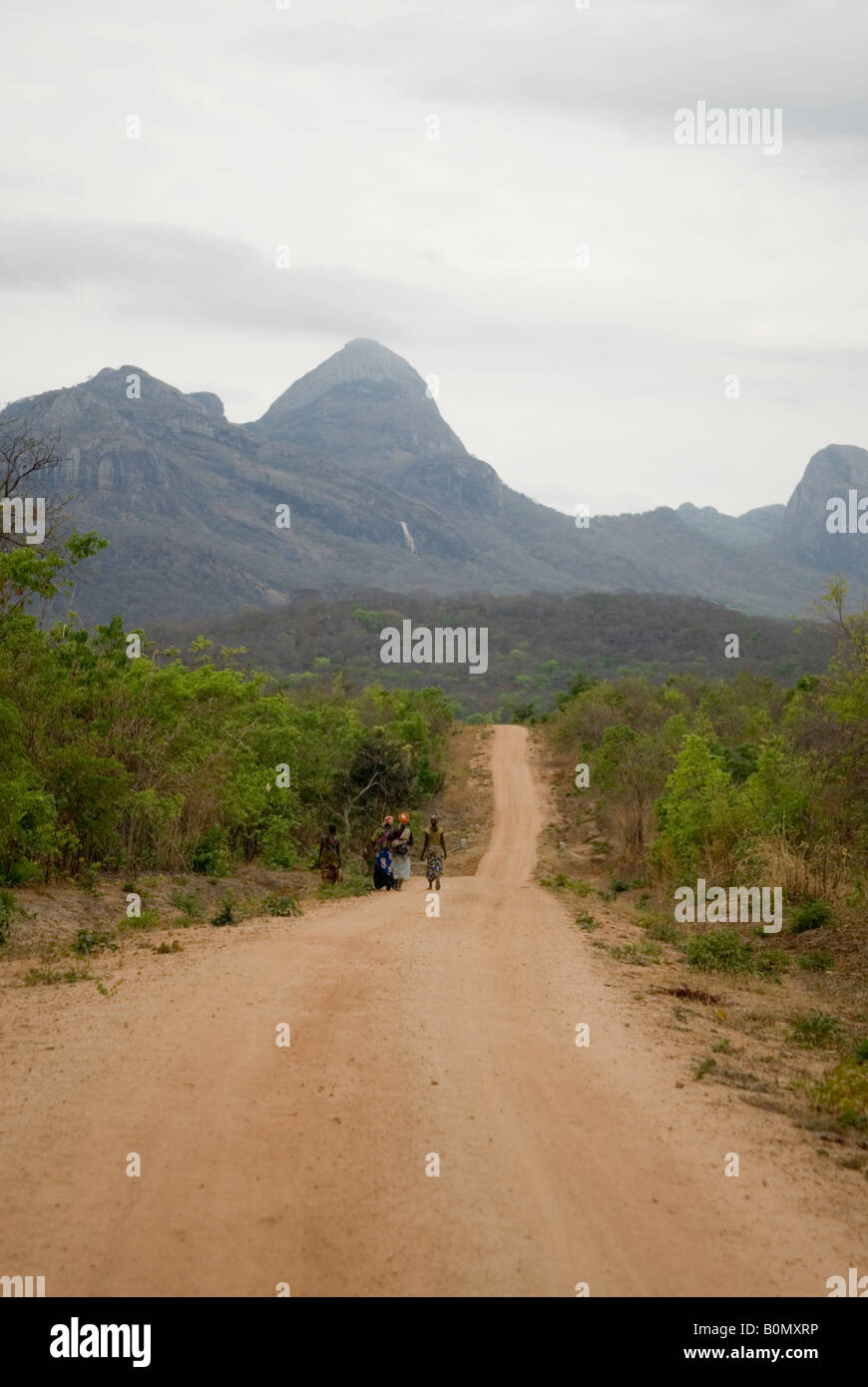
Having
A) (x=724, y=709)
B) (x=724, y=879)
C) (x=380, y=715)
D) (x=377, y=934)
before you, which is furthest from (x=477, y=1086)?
(x=724, y=709)

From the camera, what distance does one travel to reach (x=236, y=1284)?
4.79m

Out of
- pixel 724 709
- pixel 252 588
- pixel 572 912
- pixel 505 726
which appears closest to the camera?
pixel 572 912

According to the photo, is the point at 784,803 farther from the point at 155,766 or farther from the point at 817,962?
the point at 155,766

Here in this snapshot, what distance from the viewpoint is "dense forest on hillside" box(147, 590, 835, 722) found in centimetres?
8769

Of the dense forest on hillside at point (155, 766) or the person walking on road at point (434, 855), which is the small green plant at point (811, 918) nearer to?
the person walking on road at point (434, 855)

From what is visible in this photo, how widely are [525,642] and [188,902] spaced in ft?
295

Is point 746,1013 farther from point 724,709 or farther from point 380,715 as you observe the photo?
point 724,709

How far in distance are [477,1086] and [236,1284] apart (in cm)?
294

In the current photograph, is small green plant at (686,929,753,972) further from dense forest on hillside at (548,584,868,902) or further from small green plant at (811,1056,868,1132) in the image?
small green plant at (811,1056,868,1132)

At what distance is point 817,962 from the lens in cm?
1379

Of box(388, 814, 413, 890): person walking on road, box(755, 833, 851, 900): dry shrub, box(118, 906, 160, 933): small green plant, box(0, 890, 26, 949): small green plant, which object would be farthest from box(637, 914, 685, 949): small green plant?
box(0, 890, 26, 949): small green plant

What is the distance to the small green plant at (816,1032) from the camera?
32.3ft

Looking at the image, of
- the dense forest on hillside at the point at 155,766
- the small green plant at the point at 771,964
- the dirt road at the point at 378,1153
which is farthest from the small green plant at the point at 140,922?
the small green plant at the point at 771,964

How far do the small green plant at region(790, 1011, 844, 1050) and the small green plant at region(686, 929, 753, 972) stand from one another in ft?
8.55
